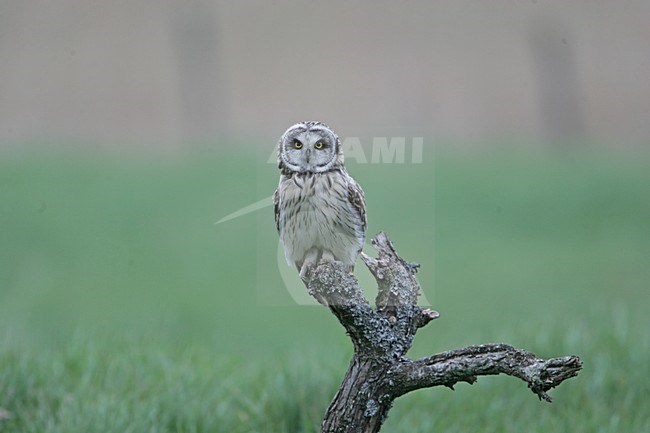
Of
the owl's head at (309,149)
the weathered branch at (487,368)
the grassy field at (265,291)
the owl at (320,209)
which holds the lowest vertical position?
the grassy field at (265,291)

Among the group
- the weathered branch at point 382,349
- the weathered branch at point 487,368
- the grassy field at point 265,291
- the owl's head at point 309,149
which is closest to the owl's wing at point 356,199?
the owl's head at point 309,149

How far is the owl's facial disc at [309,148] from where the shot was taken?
3.38 metres

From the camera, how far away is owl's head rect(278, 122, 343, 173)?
3.38 m

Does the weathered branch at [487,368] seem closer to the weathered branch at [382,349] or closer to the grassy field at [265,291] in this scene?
the weathered branch at [382,349]

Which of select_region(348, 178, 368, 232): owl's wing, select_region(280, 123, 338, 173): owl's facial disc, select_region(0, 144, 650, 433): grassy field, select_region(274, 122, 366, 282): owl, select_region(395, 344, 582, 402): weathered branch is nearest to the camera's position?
select_region(395, 344, 582, 402): weathered branch

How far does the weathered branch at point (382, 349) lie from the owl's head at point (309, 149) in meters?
0.42

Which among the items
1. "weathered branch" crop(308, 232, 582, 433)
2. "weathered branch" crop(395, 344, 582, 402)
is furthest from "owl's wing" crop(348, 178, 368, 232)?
"weathered branch" crop(395, 344, 582, 402)

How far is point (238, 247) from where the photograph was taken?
33.4 feet

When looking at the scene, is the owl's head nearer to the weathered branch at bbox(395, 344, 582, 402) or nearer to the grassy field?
the grassy field

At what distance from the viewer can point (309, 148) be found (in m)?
3.42

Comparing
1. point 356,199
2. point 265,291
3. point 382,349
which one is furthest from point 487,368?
point 265,291

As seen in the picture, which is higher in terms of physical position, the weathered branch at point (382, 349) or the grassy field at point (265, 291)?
the weathered branch at point (382, 349)

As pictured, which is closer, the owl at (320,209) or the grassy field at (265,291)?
the owl at (320,209)

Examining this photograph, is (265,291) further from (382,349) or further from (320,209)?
(382,349)
